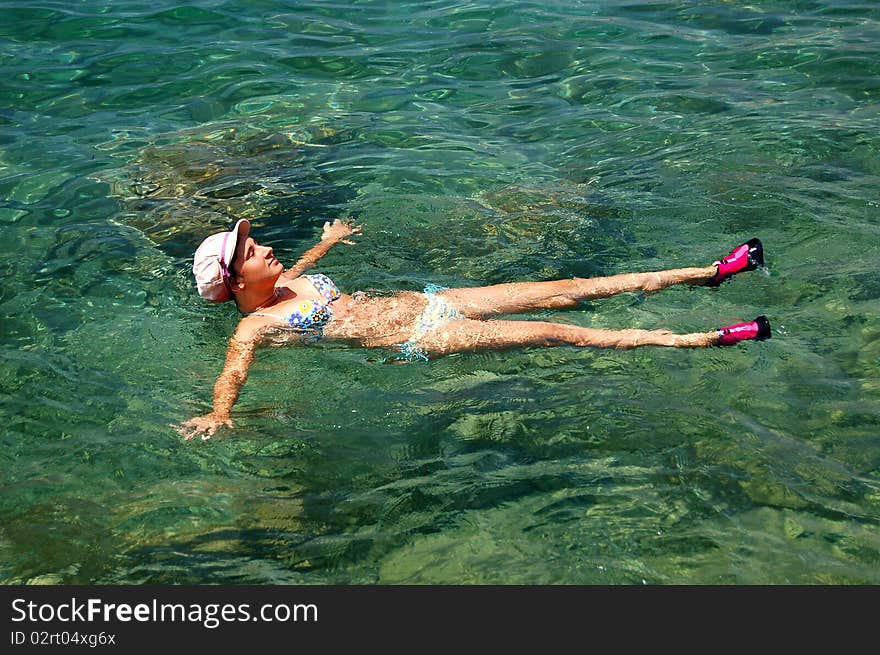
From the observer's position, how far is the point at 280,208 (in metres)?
8.77

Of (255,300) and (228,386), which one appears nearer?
(228,386)

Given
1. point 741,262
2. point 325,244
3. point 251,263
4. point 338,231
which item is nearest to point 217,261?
point 251,263

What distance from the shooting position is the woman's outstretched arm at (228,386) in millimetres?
5504

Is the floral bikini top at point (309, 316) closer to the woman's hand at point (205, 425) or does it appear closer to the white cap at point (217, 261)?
the white cap at point (217, 261)

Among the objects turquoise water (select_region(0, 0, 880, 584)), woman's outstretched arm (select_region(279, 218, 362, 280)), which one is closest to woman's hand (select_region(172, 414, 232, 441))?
turquoise water (select_region(0, 0, 880, 584))

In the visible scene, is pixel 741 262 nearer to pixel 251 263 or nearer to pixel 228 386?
pixel 251 263

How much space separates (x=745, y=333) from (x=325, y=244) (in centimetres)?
334

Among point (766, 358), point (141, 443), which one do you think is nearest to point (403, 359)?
point (141, 443)

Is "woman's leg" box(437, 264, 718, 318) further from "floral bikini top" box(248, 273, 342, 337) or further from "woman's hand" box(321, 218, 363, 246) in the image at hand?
"woman's hand" box(321, 218, 363, 246)

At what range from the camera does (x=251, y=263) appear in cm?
611

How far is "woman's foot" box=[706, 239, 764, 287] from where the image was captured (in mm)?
6637

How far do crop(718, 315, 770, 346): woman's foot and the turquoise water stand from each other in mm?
201

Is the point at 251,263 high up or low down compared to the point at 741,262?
up

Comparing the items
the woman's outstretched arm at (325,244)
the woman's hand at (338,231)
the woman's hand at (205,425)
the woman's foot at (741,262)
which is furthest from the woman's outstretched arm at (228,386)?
the woman's foot at (741,262)
